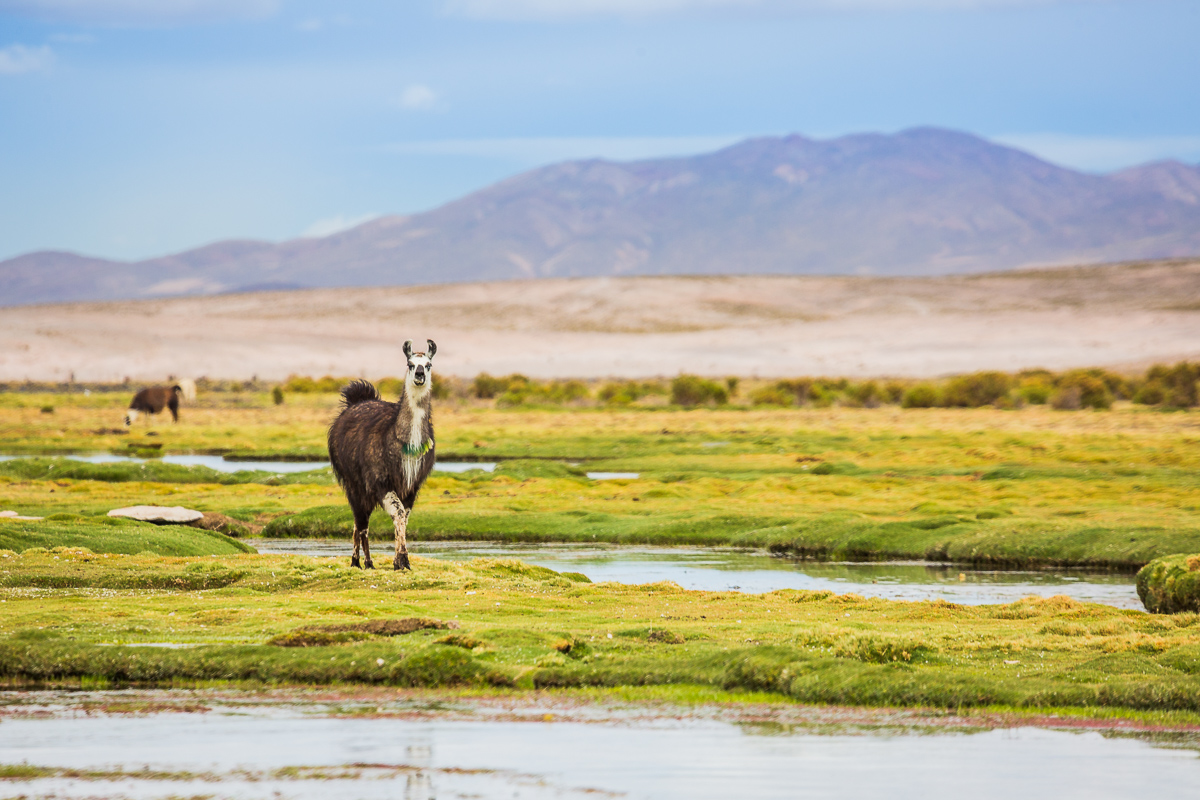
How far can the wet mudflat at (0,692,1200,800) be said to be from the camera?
10.2m

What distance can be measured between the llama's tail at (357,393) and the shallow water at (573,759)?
1033 cm

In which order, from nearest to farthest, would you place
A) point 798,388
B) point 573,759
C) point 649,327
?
point 573,759 → point 798,388 → point 649,327

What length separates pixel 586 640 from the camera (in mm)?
15367

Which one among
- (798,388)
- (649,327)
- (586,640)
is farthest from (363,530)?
(649,327)

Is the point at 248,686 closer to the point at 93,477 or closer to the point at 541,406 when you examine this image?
the point at 93,477

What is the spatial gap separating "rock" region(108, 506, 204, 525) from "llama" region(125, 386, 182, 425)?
124 ft

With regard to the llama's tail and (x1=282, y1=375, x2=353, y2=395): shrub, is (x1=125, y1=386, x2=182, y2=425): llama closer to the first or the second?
(x1=282, y1=375, x2=353, y2=395): shrub

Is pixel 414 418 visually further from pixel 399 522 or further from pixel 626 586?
pixel 626 586

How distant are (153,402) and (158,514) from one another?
131ft

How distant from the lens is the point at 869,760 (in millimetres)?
11156

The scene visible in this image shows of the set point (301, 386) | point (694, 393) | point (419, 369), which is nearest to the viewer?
point (419, 369)

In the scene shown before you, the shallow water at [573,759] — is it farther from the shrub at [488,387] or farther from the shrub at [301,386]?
the shrub at [301,386]

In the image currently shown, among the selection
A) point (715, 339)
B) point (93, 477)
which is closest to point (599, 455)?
point (93, 477)

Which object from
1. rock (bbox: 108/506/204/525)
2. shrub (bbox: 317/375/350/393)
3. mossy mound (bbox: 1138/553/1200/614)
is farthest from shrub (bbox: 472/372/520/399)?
mossy mound (bbox: 1138/553/1200/614)
